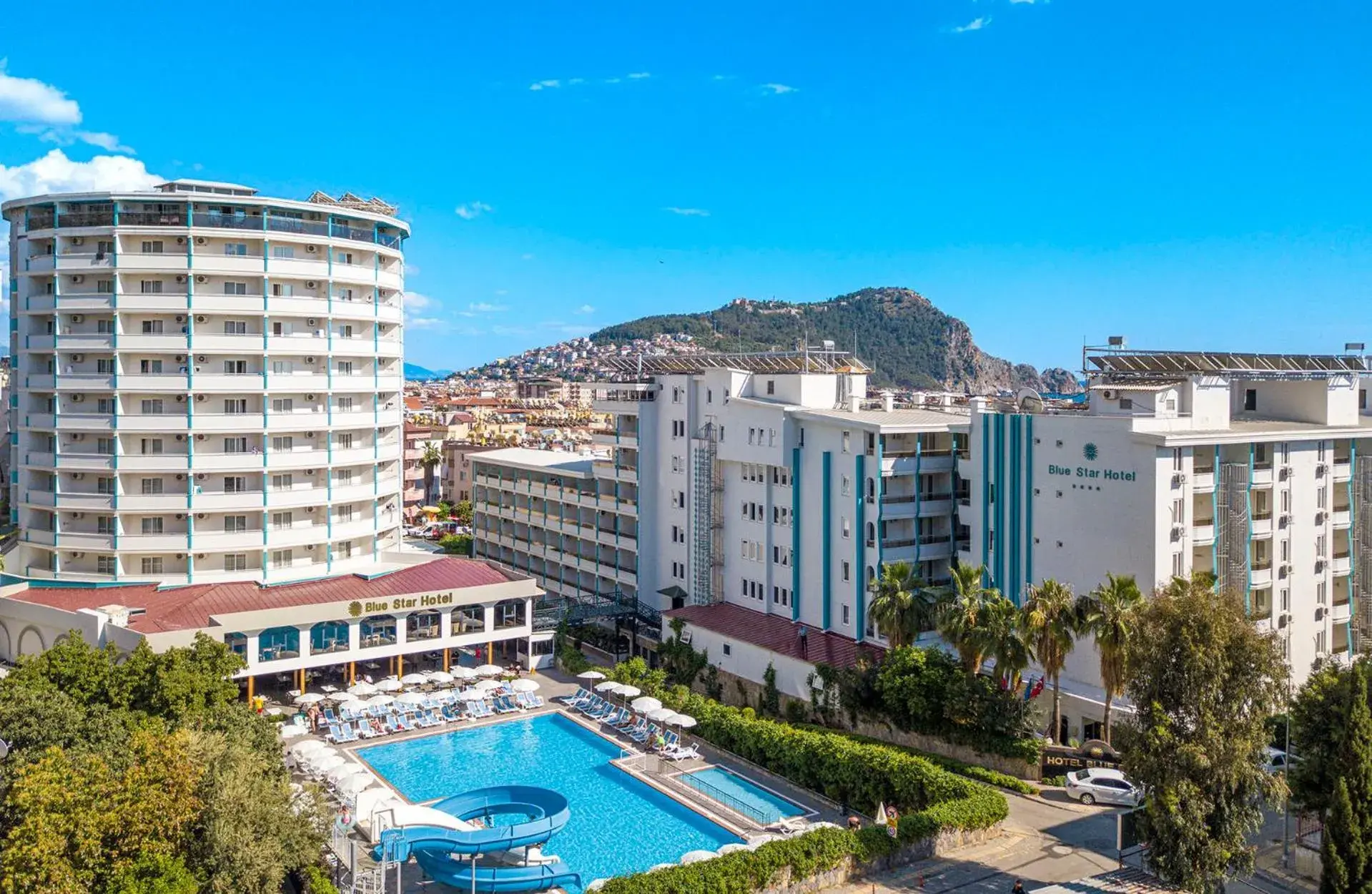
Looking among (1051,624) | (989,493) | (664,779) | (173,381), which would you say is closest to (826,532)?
(989,493)

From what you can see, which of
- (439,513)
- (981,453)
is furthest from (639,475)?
(439,513)

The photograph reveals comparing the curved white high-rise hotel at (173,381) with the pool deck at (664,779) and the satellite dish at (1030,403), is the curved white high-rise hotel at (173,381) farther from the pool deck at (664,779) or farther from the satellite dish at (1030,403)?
the satellite dish at (1030,403)

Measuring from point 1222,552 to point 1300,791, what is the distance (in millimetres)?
16967

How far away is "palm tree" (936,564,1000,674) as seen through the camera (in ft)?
145

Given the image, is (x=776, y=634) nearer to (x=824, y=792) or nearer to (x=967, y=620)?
(x=824, y=792)

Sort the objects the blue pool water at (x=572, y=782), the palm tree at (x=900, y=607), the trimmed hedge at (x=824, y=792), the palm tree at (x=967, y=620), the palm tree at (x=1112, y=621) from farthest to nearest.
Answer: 1. the palm tree at (x=900, y=607)
2. the palm tree at (x=967, y=620)
3. the palm tree at (x=1112, y=621)
4. the blue pool water at (x=572, y=782)
5. the trimmed hedge at (x=824, y=792)

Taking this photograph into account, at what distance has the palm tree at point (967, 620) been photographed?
44156mm

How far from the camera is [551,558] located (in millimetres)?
78000

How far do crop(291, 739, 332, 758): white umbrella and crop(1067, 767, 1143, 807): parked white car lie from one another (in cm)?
3043

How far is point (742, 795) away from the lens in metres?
43.8

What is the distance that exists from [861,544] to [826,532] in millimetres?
2530

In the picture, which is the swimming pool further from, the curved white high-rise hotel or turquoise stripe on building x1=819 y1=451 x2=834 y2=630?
the curved white high-rise hotel

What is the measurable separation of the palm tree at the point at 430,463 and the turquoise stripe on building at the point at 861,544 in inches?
3651

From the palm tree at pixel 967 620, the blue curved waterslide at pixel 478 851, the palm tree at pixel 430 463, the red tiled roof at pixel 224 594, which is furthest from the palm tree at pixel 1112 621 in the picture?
the palm tree at pixel 430 463
